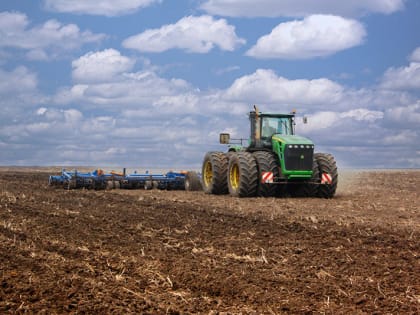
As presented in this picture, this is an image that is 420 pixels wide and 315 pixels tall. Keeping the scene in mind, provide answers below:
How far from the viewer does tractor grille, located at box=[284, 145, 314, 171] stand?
19609 mm

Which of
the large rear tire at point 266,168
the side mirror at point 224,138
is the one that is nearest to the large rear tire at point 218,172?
the side mirror at point 224,138

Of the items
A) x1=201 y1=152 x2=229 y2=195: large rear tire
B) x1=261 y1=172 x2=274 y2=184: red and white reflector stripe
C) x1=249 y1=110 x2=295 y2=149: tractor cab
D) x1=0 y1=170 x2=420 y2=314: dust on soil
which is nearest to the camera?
x1=0 y1=170 x2=420 y2=314: dust on soil

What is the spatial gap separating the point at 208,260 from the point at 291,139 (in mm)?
11174

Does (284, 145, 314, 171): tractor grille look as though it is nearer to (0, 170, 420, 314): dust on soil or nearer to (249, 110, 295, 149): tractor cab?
(249, 110, 295, 149): tractor cab

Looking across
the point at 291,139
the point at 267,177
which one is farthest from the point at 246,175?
the point at 291,139

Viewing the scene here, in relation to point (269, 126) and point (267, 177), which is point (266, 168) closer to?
point (267, 177)

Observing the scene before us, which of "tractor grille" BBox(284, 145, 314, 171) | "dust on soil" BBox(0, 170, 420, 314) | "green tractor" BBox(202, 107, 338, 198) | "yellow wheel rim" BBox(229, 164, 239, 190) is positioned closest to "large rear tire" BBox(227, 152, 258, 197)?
"green tractor" BBox(202, 107, 338, 198)

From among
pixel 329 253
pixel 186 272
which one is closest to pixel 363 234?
pixel 329 253

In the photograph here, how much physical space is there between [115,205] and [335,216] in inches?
234

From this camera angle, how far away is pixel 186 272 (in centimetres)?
833

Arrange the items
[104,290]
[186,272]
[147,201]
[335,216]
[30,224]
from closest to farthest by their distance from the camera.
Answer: [104,290], [186,272], [30,224], [335,216], [147,201]

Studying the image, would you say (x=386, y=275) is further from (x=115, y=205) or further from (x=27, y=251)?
(x=115, y=205)

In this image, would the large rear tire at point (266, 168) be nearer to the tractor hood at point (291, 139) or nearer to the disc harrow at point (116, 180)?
the tractor hood at point (291, 139)

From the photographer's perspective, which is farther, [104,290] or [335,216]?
[335,216]
